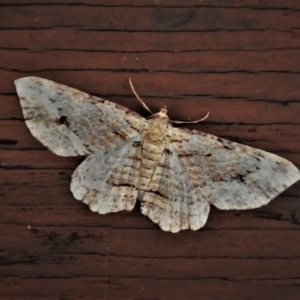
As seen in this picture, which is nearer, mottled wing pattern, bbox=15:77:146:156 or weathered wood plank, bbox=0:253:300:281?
mottled wing pattern, bbox=15:77:146:156

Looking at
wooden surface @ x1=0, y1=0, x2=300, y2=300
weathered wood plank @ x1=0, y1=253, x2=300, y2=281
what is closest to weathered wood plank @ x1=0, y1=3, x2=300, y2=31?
wooden surface @ x1=0, y1=0, x2=300, y2=300

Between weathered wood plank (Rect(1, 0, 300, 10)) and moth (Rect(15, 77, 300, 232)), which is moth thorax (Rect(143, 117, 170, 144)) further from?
weathered wood plank (Rect(1, 0, 300, 10))

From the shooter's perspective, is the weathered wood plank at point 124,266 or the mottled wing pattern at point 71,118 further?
the weathered wood plank at point 124,266

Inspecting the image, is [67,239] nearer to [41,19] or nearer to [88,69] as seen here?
[88,69]

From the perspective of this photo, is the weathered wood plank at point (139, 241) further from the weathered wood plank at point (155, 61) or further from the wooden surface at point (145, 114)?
the weathered wood plank at point (155, 61)

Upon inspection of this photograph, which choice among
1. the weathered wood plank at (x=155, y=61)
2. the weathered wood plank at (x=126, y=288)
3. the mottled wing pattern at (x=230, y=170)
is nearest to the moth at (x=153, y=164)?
the mottled wing pattern at (x=230, y=170)

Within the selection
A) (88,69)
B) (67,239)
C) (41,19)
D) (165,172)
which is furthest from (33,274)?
(41,19)

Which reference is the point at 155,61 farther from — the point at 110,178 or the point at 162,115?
the point at 110,178
